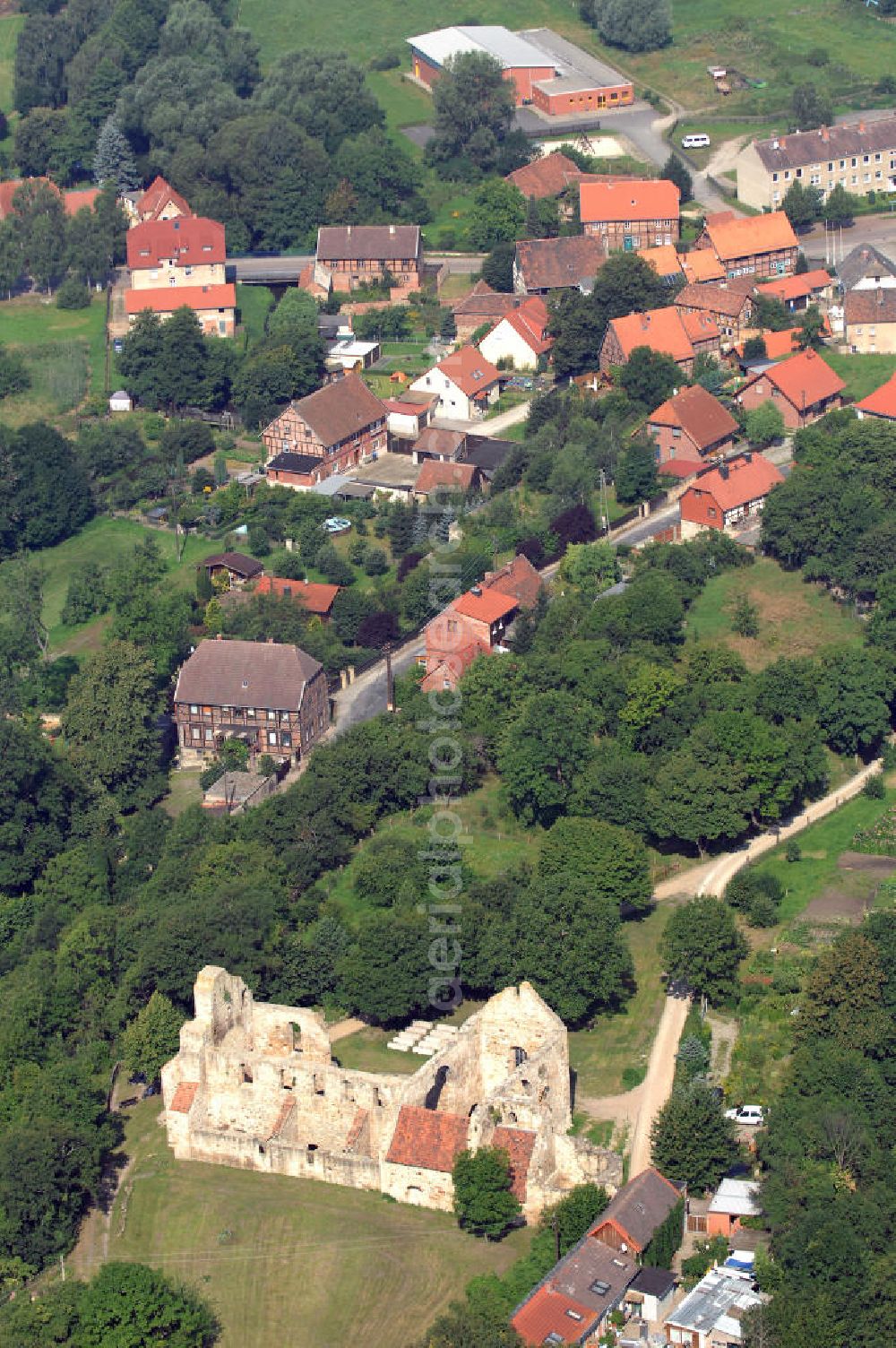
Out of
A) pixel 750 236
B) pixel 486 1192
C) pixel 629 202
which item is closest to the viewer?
pixel 486 1192

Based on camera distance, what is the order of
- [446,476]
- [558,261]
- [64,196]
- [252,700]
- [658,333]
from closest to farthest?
[252,700]
[446,476]
[658,333]
[558,261]
[64,196]

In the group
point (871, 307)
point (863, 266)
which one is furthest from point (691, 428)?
point (863, 266)

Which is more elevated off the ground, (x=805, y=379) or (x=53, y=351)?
(x=805, y=379)

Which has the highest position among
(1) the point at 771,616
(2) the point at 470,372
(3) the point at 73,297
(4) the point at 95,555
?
(1) the point at 771,616

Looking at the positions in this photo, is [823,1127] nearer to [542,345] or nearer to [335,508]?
[335,508]

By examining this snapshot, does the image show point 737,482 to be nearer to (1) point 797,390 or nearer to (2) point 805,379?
(1) point 797,390

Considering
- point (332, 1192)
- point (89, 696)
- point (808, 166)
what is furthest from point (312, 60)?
point (332, 1192)
